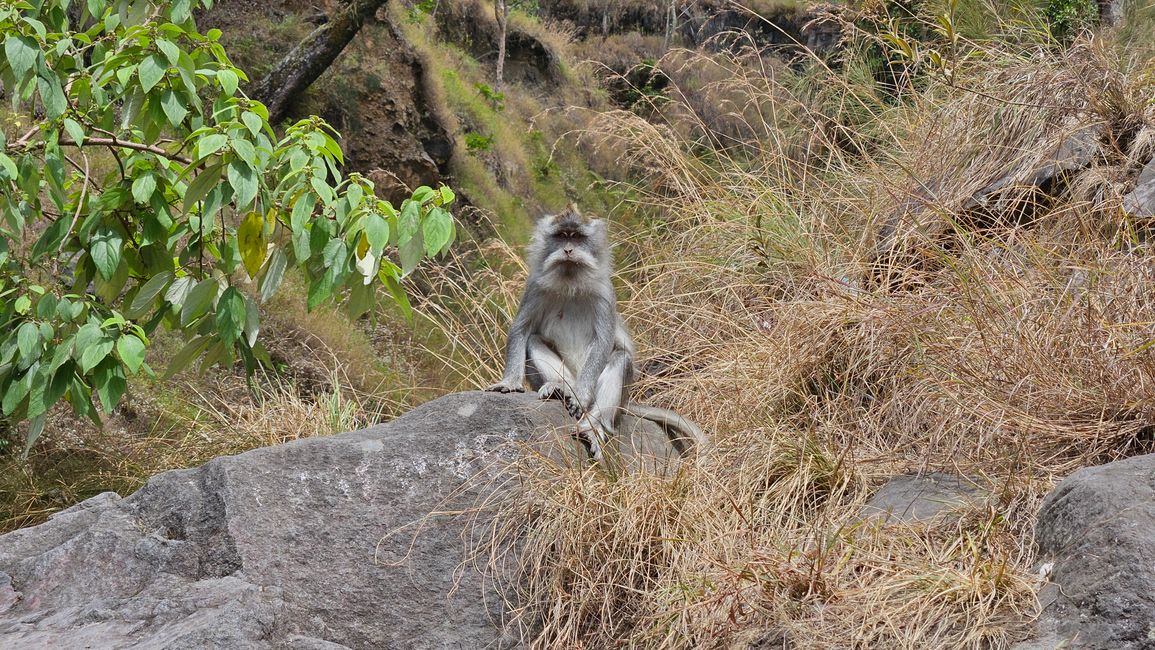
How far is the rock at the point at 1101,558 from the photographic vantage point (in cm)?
344

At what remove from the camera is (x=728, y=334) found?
7047 millimetres

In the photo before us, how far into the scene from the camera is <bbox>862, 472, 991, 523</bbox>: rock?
4.54m

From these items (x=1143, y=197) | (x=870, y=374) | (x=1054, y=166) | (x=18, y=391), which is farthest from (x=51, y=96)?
(x=1054, y=166)

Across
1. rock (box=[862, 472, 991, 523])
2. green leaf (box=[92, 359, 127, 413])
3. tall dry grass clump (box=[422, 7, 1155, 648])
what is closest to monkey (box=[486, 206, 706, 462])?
tall dry grass clump (box=[422, 7, 1155, 648])

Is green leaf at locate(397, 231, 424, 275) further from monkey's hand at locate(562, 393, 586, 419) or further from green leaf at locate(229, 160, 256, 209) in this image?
monkey's hand at locate(562, 393, 586, 419)

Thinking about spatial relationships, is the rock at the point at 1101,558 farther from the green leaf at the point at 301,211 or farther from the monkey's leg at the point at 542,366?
the green leaf at the point at 301,211

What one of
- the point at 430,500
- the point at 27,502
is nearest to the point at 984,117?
the point at 430,500

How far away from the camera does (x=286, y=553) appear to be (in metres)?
4.23

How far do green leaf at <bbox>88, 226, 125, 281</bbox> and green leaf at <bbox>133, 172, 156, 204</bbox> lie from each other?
259mm

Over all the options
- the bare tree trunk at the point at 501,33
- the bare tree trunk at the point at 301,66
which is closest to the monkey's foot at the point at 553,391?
the bare tree trunk at the point at 301,66

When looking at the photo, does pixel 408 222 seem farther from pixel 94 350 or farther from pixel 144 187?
pixel 94 350

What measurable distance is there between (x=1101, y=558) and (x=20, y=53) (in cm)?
414

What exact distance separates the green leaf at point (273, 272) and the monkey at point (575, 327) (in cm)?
174

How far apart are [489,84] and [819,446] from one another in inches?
594
